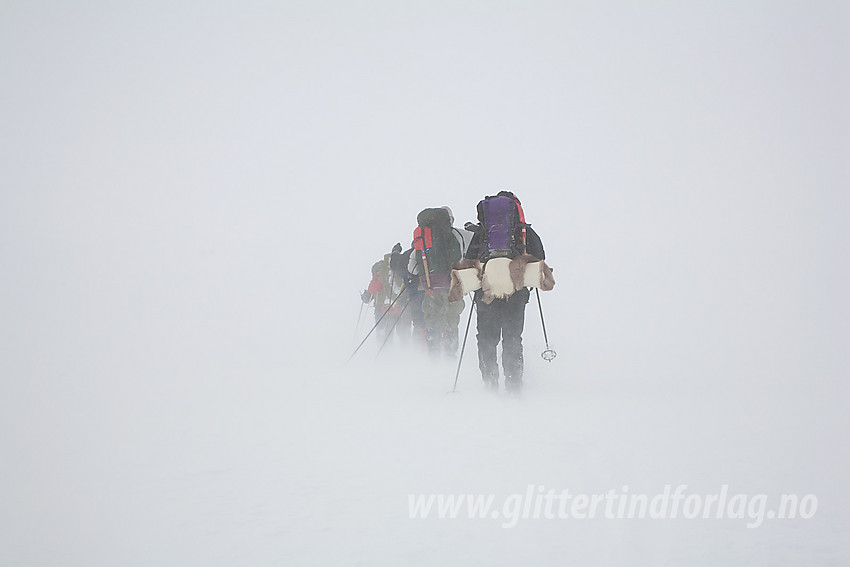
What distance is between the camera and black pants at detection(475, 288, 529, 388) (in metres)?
6.13

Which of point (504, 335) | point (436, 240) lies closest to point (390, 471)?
point (504, 335)

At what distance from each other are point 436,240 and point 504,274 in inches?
84.8

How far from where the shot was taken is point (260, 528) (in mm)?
2889

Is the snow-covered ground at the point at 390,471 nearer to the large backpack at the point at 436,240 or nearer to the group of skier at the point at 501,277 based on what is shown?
the group of skier at the point at 501,277

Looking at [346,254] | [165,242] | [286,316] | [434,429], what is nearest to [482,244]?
[434,429]

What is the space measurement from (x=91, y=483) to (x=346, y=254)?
110ft

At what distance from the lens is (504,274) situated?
6152mm

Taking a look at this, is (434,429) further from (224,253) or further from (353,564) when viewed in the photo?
(224,253)

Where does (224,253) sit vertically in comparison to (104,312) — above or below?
above

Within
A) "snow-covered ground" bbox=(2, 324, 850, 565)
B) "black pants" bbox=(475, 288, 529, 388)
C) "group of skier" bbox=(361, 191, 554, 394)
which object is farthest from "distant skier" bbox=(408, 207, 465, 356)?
"snow-covered ground" bbox=(2, 324, 850, 565)

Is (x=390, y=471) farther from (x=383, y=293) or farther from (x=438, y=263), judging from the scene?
(x=383, y=293)

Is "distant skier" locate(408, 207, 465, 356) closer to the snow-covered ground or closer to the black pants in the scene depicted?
the black pants

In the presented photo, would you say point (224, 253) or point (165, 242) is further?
point (165, 242)

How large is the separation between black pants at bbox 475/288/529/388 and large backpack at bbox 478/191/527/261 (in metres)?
0.47
